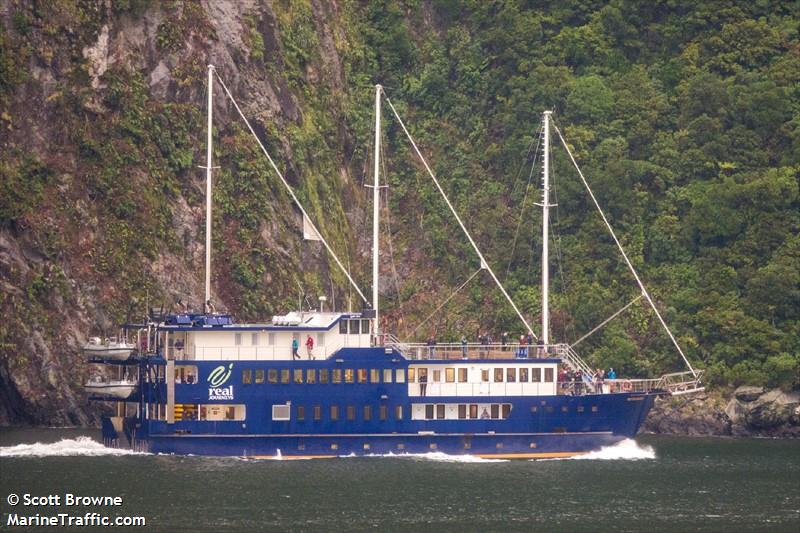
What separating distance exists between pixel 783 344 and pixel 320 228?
20817mm

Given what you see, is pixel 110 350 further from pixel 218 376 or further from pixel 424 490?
pixel 424 490

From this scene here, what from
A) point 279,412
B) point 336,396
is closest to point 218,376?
point 279,412

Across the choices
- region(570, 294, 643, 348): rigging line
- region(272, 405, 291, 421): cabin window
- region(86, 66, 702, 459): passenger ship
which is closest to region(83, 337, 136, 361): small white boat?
region(86, 66, 702, 459): passenger ship

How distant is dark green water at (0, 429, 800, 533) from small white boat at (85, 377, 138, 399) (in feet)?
6.71

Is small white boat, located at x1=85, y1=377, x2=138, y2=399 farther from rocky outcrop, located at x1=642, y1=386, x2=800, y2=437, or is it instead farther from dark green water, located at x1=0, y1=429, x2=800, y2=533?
rocky outcrop, located at x1=642, y1=386, x2=800, y2=437

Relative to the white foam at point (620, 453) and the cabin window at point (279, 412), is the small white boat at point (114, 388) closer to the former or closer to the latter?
the cabin window at point (279, 412)

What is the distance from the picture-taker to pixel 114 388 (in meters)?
82.5

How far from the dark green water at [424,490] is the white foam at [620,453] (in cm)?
7

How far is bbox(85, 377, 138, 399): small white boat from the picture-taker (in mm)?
82438

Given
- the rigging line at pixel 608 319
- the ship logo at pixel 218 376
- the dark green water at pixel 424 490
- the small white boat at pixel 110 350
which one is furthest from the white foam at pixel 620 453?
the small white boat at pixel 110 350

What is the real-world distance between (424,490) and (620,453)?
12821mm

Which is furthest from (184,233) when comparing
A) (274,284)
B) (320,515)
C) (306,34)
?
(320,515)

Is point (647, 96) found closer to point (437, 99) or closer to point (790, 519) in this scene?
point (437, 99)

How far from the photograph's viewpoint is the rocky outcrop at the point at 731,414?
94.4 m
